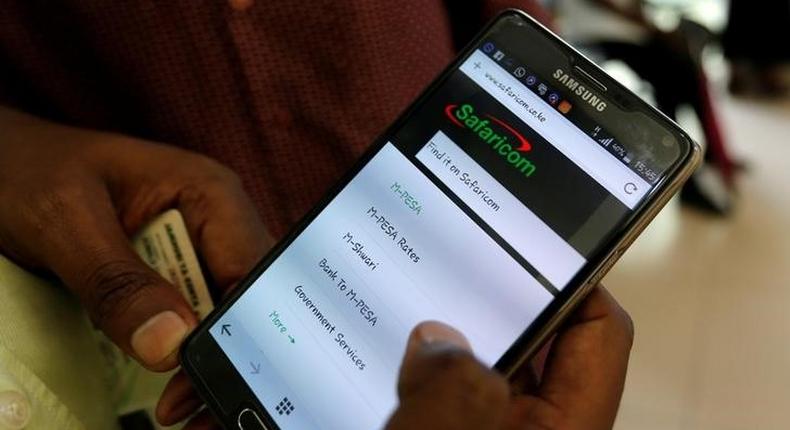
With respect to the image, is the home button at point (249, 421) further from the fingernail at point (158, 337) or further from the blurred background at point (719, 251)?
the blurred background at point (719, 251)

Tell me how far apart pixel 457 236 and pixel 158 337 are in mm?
175

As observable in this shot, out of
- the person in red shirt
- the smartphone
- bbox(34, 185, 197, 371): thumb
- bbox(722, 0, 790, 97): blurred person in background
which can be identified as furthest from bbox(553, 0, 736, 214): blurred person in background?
bbox(34, 185, 197, 371): thumb

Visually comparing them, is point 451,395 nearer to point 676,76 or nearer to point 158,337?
point 158,337

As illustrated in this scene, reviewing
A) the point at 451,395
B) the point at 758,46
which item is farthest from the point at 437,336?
the point at 758,46

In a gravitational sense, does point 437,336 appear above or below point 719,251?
below

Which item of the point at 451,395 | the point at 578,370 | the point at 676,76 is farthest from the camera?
the point at 676,76

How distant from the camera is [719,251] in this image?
1188 mm

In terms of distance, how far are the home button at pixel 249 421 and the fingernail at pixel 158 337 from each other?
6 cm

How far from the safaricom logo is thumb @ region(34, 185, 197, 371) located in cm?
19

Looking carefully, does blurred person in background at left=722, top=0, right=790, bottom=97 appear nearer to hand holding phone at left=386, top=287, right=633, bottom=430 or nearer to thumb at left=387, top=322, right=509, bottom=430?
hand holding phone at left=386, top=287, right=633, bottom=430

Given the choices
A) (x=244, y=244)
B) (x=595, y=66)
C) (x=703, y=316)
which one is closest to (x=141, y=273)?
(x=244, y=244)

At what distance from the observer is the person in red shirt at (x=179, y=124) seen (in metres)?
0.45

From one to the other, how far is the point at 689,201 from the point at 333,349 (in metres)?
0.97

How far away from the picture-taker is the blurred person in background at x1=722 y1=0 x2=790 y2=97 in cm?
134
